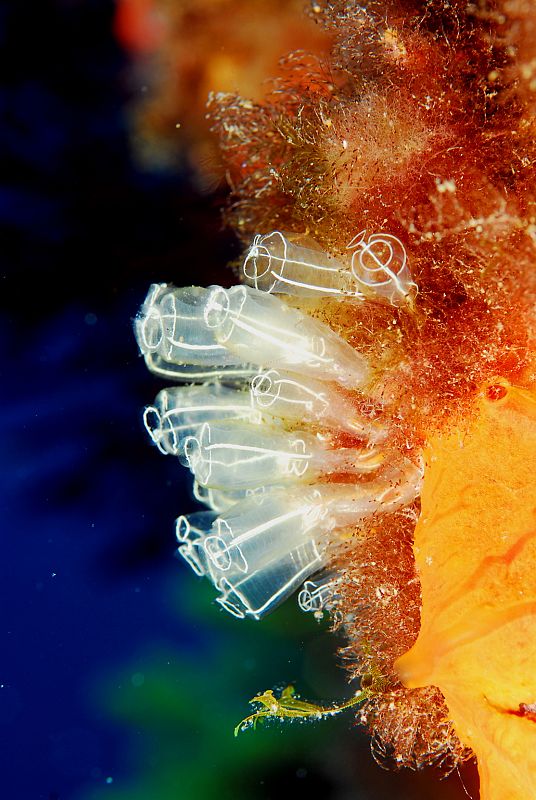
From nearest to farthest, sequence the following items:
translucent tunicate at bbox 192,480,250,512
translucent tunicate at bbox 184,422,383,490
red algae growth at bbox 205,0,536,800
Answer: red algae growth at bbox 205,0,536,800 → translucent tunicate at bbox 184,422,383,490 → translucent tunicate at bbox 192,480,250,512

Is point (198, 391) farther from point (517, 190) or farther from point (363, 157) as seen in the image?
point (517, 190)

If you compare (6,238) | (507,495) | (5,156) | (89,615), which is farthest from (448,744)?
(5,156)

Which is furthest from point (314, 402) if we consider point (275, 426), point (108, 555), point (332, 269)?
point (108, 555)

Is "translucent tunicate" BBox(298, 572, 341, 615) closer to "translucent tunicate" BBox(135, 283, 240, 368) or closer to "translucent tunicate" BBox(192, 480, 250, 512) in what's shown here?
"translucent tunicate" BBox(192, 480, 250, 512)

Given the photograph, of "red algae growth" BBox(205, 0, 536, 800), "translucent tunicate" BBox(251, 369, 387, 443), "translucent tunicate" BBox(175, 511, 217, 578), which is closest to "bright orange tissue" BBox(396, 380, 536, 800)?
"red algae growth" BBox(205, 0, 536, 800)

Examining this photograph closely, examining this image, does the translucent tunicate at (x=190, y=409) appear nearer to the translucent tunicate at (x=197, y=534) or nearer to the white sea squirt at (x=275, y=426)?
the white sea squirt at (x=275, y=426)

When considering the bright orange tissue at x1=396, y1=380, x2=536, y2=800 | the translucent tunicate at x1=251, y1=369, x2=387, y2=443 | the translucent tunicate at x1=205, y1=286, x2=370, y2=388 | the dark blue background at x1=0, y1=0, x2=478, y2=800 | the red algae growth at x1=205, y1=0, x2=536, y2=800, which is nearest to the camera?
the red algae growth at x1=205, y1=0, x2=536, y2=800
